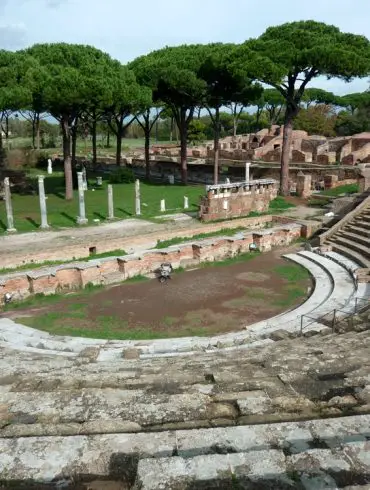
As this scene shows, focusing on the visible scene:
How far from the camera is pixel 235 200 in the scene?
25.0 m

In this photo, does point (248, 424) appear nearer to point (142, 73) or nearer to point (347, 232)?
point (347, 232)

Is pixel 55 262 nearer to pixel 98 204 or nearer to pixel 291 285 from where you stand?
pixel 291 285

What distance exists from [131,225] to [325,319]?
40.3 feet

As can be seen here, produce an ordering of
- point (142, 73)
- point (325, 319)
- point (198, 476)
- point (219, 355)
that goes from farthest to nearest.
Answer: point (142, 73)
point (325, 319)
point (219, 355)
point (198, 476)

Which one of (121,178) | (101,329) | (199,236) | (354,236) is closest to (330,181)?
(354,236)

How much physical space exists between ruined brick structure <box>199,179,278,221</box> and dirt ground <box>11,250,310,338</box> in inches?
262

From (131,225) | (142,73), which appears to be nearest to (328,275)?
(131,225)

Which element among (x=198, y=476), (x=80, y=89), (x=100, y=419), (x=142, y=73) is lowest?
(x=100, y=419)

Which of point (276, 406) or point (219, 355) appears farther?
point (219, 355)

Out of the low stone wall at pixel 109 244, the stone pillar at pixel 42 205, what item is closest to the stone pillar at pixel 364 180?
the low stone wall at pixel 109 244

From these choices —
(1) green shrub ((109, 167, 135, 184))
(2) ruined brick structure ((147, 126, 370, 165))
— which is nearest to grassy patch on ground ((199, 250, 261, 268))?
(1) green shrub ((109, 167, 135, 184))

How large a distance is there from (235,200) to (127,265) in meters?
10.3

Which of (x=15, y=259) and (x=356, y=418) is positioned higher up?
(x=356, y=418)

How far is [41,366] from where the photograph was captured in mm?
8578
